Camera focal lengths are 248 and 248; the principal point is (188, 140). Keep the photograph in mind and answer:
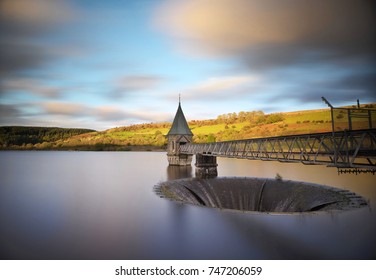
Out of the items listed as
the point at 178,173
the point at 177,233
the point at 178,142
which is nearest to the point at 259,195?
the point at 177,233

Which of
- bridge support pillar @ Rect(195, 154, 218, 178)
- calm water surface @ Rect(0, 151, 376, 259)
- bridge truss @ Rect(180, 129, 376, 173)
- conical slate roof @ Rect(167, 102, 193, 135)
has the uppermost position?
conical slate roof @ Rect(167, 102, 193, 135)

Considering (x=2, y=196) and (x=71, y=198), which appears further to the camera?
(x=2, y=196)

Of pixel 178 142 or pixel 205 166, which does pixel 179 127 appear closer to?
pixel 178 142

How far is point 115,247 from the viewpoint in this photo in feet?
30.5

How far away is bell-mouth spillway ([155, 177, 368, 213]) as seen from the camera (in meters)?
15.7

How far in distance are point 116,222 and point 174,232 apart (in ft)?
11.6

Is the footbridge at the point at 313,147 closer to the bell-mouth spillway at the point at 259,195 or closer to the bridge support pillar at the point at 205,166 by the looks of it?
the bridge support pillar at the point at 205,166

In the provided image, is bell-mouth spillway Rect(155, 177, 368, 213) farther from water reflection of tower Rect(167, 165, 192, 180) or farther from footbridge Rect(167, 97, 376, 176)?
water reflection of tower Rect(167, 165, 192, 180)

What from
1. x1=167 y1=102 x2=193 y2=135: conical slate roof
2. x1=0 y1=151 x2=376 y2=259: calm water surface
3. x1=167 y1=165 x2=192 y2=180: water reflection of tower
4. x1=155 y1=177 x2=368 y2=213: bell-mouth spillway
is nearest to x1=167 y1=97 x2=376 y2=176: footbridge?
x1=167 y1=102 x2=193 y2=135: conical slate roof

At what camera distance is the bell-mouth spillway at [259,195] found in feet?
51.4

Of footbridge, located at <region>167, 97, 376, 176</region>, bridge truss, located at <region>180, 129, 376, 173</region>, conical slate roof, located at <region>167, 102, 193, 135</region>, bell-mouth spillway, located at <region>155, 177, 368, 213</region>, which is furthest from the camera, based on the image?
conical slate roof, located at <region>167, 102, 193, 135</region>
